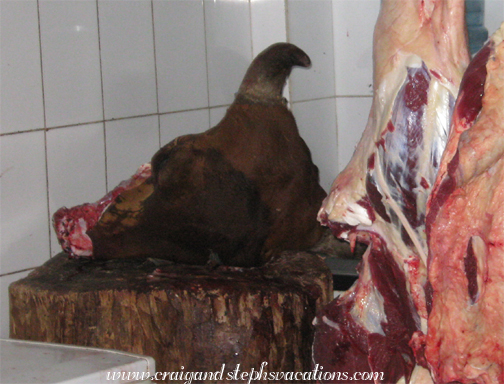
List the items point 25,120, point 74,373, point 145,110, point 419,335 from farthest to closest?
point 145,110
point 25,120
point 419,335
point 74,373

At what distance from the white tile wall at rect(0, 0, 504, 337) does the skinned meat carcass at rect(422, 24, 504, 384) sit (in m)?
1.37

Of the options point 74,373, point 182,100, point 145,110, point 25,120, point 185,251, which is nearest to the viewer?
point 74,373

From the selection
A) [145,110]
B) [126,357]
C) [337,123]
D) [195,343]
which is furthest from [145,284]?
[337,123]

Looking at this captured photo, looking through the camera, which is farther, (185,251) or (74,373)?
(185,251)

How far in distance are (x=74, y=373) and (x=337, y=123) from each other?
2070 mm

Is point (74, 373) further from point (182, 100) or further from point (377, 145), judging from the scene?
point (182, 100)

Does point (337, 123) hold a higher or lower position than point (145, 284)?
higher

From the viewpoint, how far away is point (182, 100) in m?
2.57

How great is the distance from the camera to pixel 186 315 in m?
1.52

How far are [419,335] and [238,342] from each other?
455 mm

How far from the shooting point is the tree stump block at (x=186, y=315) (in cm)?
152

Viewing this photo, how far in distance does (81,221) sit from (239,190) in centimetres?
48

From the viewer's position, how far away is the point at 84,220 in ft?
6.28

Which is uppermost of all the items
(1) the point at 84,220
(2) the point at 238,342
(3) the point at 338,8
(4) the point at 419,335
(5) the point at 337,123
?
(3) the point at 338,8
